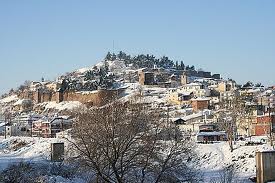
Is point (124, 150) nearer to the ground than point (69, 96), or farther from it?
nearer to the ground

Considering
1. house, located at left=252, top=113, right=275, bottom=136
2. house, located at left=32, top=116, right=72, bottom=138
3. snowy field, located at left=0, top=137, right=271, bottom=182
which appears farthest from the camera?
house, located at left=32, top=116, right=72, bottom=138

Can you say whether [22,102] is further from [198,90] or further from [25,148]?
[25,148]

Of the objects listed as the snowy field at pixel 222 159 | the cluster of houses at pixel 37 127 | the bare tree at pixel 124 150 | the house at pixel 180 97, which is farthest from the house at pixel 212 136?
the house at pixel 180 97

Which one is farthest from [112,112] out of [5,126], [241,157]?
[5,126]

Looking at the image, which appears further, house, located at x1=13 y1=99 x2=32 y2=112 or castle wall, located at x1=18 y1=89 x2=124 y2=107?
house, located at x1=13 y1=99 x2=32 y2=112

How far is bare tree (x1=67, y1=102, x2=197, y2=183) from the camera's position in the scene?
786 inches

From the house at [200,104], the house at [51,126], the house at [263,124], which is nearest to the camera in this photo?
the house at [263,124]

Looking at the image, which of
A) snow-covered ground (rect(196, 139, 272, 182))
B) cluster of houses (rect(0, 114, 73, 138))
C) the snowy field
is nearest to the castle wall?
cluster of houses (rect(0, 114, 73, 138))

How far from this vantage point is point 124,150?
1989 cm

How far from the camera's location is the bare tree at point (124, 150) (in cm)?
1995

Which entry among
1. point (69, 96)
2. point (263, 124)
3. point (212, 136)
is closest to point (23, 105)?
point (69, 96)

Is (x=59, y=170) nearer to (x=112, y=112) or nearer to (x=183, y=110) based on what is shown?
(x=112, y=112)

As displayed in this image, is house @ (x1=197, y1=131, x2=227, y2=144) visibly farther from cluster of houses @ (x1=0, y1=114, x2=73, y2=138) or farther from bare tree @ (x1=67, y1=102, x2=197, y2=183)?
bare tree @ (x1=67, y1=102, x2=197, y2=183)

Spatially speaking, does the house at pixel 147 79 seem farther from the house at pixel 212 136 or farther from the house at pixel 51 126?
the house at pixel 212 136
